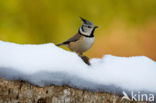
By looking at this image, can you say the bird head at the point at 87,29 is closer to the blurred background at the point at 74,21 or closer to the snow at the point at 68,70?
the snow at the point at 68,70

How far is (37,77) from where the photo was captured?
3469mm

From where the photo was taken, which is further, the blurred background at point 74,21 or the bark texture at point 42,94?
the blurred background at point 74,21

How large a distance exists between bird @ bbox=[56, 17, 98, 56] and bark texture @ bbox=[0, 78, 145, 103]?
955 mm

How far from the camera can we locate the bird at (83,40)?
455 centimetres

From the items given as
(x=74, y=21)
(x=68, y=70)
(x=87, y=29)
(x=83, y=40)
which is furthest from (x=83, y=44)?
(x=74, y=21)

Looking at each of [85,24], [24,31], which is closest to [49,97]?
[85,24]

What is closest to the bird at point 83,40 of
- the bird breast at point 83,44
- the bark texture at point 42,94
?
the bird breast at point 83,44

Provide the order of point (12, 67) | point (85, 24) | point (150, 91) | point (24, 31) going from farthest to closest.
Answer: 1. point (24, 31)
2. point (85, 24)
3. point (150, 91)
4. point (12, 67)

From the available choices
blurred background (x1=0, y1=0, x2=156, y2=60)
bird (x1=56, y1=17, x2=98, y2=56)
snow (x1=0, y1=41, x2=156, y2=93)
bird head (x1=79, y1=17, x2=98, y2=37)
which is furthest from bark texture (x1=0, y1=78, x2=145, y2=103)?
blurred background (x1=0, y1=0, x2=156, y2=60)

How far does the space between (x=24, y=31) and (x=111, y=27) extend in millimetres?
1095

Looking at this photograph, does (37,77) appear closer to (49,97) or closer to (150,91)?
(49,97)

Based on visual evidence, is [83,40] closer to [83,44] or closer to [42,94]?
[83,44]

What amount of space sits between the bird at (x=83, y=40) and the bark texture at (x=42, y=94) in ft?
3.13

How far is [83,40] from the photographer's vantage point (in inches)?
180
